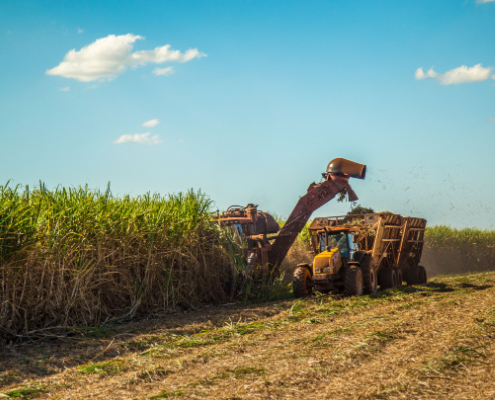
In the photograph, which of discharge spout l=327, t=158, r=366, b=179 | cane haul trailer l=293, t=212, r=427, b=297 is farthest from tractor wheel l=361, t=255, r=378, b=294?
discharge spout l=327, t=158, r=366, b=179

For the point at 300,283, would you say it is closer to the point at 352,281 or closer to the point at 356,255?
the point at 352,281

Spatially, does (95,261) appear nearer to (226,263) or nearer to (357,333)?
(226,263)

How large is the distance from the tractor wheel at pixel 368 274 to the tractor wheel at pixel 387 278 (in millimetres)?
1764

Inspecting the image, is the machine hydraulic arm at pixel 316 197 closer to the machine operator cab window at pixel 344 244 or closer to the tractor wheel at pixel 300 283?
the machine operator cab window at pixel 344 244

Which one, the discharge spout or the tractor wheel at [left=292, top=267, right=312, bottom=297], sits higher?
A: the discharge spout

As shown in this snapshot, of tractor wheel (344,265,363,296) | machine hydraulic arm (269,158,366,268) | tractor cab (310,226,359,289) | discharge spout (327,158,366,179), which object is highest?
discharge spout (327,158,366,179)

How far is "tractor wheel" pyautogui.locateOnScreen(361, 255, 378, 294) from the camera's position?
1451cm

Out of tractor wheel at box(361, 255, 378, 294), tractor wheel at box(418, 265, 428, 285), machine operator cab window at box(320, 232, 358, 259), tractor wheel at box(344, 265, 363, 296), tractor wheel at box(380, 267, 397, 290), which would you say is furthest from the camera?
tractor wheel at box(418, 265, 428, 285)

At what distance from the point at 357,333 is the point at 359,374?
2.38 metres

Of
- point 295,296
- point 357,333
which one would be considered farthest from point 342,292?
point 357,333

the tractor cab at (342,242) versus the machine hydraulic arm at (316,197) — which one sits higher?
the machine hydraulic arm at (316,197)

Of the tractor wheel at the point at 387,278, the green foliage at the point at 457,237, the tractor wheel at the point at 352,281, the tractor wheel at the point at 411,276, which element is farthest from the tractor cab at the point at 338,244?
the green foliage at the point at 457,237

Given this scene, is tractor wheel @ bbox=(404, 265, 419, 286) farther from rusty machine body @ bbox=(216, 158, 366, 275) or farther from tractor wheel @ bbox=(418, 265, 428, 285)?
rusty machine body @ bbox=(216, 158, 366, 275)

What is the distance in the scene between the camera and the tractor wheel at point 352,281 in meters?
13.9
